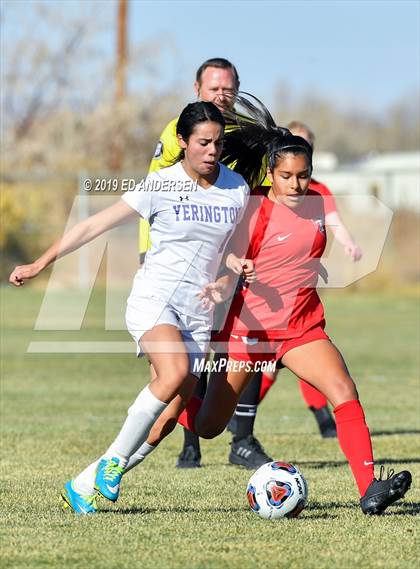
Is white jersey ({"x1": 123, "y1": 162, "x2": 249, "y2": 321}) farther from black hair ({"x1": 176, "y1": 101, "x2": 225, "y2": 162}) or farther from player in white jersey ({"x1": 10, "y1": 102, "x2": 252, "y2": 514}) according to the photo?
black hair ({"x1": 176, "y1": 101, "x2": 225, "y2": 162})

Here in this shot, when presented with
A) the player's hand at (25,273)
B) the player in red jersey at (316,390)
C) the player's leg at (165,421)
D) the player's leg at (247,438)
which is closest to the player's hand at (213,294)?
the player's leg at (165,421)

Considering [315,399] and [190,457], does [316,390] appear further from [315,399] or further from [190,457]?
[315,399]

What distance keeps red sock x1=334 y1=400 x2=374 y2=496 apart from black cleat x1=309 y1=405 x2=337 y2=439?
3.53m

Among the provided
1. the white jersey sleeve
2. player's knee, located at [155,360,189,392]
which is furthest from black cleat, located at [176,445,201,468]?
the white jersey sleeve

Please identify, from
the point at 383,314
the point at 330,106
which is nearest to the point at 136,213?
the point at 383,314

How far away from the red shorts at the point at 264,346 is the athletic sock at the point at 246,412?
5.36ft

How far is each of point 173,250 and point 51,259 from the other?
67 centimetres

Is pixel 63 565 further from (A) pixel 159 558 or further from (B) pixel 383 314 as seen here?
(B) pixel 383 314

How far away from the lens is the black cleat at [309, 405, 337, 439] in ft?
30.6

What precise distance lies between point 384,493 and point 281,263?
136cm

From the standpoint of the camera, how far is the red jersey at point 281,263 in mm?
6051

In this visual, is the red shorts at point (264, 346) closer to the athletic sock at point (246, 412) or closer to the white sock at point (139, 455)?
the white sock at point (139, 455)

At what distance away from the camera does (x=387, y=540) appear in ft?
16.5

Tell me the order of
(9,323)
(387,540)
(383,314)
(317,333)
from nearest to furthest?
(387,540), (317,333), (9,323), (383,314)
